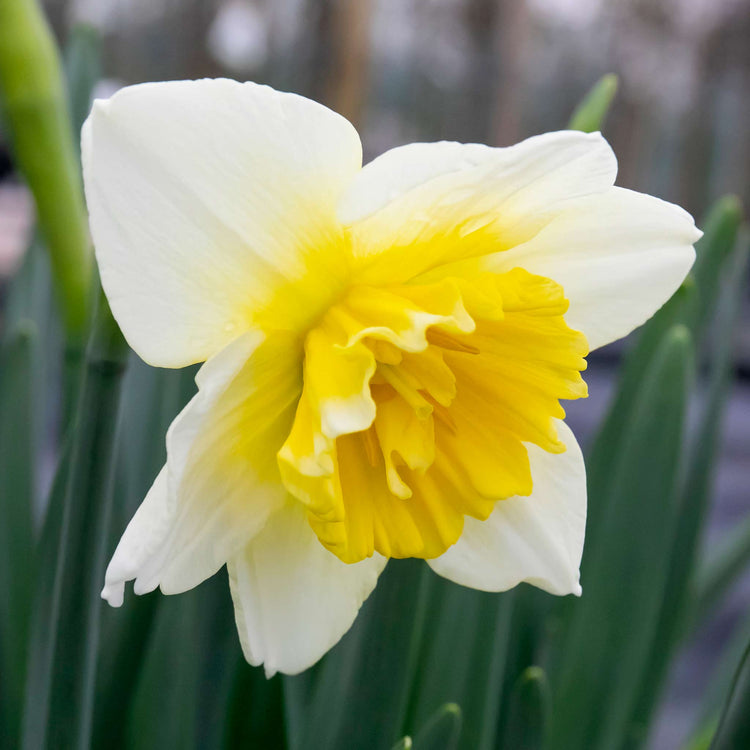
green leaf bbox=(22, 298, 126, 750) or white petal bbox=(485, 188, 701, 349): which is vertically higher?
white petal bbox=(485, 188, 701, 349)

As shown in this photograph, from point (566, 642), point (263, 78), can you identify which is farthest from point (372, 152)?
point (566, 642)

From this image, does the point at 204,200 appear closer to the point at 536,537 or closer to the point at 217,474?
the point at 217,474

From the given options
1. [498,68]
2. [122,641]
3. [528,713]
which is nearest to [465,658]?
[528,713]

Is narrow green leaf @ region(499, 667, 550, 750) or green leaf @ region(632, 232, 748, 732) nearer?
narrow green leaf @ region(499, 667, 550, 750)

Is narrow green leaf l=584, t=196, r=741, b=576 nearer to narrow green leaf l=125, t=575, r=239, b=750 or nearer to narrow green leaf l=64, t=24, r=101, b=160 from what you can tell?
narrow green leaf l=125, t=575, r=239, b=750

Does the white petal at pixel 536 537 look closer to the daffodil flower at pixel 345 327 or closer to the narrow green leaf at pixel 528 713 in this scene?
the daffodil flower at pixel 345 327

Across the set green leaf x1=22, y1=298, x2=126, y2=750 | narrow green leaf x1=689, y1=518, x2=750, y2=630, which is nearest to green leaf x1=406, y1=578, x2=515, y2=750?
green leaf x1=22, y1=298, x2=126, y2=750
